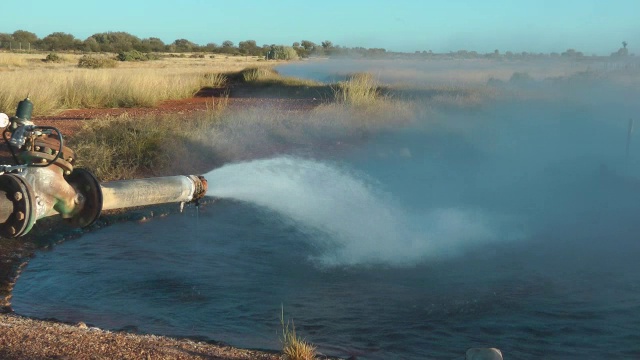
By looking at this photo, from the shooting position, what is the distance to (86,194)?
2861 millimetres

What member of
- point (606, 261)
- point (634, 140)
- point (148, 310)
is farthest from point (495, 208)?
point (634, 140)

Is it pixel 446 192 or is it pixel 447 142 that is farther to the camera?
pixel 447 142

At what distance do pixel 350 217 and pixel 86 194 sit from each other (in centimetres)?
821

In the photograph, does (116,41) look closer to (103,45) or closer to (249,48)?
(103,45)

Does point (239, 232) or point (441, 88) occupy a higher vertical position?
point (441, 88)

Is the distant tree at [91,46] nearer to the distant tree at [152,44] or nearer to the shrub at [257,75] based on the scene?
the distant tree at [152,44]

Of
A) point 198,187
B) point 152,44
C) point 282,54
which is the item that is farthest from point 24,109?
point 152,44

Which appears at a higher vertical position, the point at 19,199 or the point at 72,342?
the point at 19,199

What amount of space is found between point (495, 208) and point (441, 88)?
13.4 m

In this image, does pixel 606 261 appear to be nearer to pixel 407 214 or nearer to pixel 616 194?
pixel 407 214

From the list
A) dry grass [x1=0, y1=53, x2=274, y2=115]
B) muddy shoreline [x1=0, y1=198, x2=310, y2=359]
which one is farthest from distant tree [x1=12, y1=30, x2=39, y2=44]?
muddy shoreline [x1=0, y1=198, x2=310, y2=359]

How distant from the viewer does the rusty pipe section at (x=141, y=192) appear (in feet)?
9.29

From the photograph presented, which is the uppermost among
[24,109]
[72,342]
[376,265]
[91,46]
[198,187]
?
[91,46]

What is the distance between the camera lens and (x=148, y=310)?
750 cm
